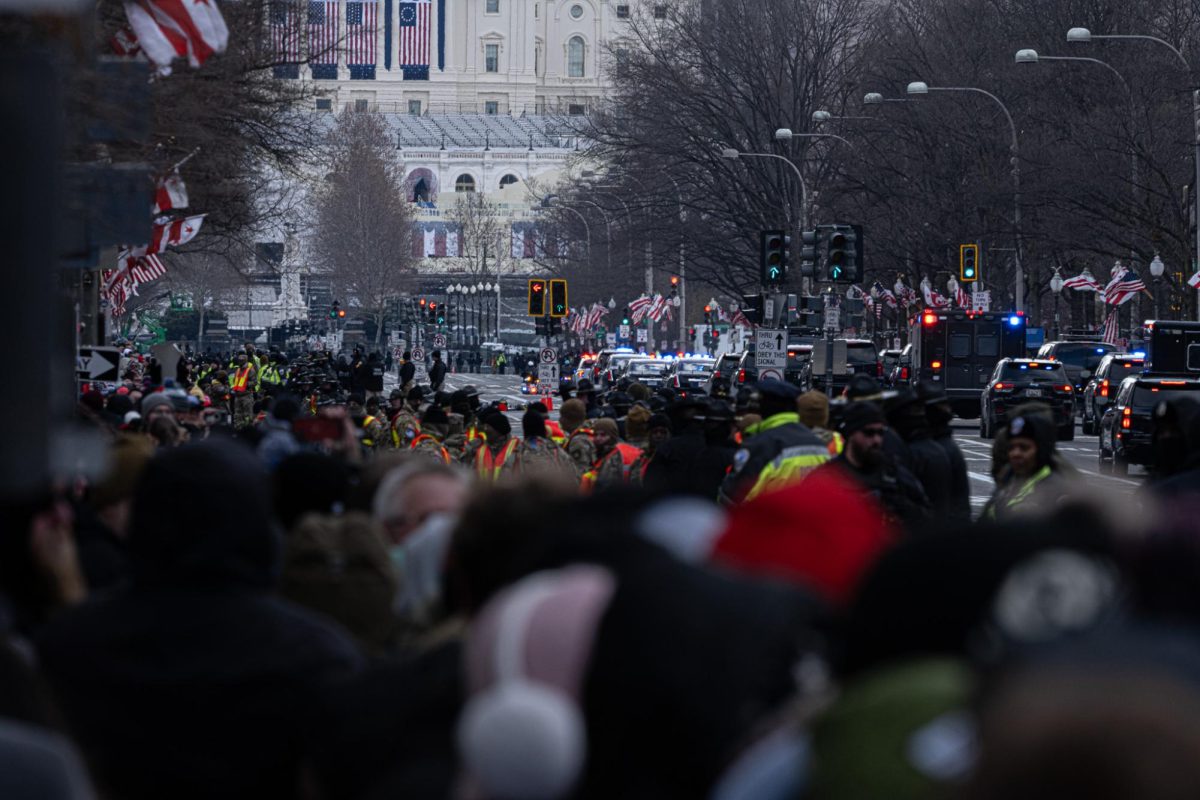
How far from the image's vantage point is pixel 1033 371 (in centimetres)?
4366

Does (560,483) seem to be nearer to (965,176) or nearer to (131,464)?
(131,464)

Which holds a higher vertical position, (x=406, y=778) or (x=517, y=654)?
(x=517, y=654)

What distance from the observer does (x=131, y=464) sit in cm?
733

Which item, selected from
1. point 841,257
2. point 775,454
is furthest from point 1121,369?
point 775,454

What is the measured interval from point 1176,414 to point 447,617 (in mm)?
5252

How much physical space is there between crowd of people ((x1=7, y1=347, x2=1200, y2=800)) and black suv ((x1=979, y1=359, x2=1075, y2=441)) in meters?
37.7

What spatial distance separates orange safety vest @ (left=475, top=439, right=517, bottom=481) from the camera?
46.8 feet

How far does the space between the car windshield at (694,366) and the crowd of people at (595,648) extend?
1958 inches

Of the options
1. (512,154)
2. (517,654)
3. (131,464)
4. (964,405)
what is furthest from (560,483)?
(512,154)

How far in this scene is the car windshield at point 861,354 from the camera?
5191 cm

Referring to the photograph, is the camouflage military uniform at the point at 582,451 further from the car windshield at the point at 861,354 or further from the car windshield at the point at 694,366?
the car windshield at the point at 694,366

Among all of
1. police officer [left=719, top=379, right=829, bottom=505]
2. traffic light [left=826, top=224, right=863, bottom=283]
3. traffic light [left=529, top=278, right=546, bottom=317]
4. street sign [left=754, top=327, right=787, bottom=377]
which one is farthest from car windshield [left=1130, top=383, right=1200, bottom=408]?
police officer [left=719, top=379, right=829, bottom=505]

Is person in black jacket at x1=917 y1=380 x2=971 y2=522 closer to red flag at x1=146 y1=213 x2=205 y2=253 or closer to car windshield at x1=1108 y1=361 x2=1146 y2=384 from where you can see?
red flag at x1=146 y1=213 x2=205 y2=253

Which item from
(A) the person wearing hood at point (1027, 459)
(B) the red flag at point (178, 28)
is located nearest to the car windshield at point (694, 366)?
(B) the red flag at point (178, 28)
